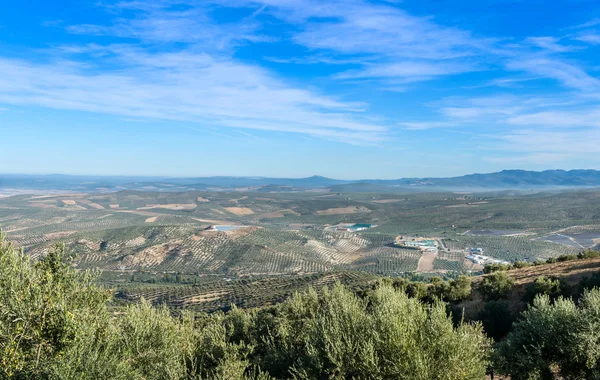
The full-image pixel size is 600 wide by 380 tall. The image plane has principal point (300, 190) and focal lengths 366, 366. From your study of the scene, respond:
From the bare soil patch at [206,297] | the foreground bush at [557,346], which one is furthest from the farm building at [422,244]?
the foreground bush at [557,346]

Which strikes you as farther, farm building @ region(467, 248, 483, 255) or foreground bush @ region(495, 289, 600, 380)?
farm building @ region(467, 248, 483, 255)

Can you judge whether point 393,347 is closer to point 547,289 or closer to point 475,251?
point 547,289

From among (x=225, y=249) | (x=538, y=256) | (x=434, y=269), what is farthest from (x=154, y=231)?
(x=538, y=256)

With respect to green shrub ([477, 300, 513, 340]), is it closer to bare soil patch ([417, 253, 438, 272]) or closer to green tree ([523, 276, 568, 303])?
green tree ([523, 276, 568, 303])

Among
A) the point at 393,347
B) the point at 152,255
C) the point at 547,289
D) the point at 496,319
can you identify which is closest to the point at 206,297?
the point at 496,319

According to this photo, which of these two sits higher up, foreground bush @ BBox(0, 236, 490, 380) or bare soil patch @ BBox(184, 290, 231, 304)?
foreground bush @ BBox(0, 236, 490, 380)

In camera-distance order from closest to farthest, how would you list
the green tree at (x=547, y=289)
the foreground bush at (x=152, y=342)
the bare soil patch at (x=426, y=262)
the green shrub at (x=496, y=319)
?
the foreground bush at (x=152, y=342)
the green shrub at (x=496, y=319)
the green tree at (x=547, y=289)
the bare soil patch at (x=426, y=262)

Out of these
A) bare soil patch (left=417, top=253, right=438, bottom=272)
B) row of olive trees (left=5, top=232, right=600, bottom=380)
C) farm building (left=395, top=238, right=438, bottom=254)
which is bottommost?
bare soil patch (left=417, top=253, right=438, bottom=272)

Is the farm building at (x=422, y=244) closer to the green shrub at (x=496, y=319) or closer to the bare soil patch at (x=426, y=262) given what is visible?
the bare soil patch at (x=426, y=262)

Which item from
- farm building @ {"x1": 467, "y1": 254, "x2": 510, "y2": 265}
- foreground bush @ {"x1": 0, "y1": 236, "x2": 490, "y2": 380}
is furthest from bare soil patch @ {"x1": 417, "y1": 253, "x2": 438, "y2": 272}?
foreground bush @ {"x1": 0, "y1": 236, "x2": 490, "y2": 380}
